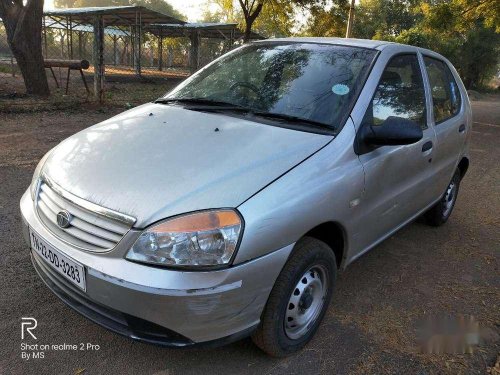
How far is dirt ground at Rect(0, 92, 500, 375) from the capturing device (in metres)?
2.44

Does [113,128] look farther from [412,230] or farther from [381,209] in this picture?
[412,230]

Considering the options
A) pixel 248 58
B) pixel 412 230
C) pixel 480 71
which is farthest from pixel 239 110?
pixel 480 71

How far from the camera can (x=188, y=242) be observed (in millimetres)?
1973

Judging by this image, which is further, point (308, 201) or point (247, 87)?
point (247, 87)

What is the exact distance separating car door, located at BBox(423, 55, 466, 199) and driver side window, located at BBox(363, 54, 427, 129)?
8.5 inches

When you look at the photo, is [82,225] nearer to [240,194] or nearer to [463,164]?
[240,194]

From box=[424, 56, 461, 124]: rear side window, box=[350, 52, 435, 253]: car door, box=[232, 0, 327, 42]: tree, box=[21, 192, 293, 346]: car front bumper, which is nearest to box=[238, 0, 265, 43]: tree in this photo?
box=[232, 0, 327, 42]: tree

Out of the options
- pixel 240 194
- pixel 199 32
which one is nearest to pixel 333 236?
pixel 240 194

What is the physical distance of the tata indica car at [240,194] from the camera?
1.98m

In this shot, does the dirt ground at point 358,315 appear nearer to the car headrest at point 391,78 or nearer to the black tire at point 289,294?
the black tire at point 289,294

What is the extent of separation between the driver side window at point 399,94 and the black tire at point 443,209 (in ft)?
4.21

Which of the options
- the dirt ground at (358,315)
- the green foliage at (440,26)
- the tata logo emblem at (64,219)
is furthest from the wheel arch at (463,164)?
the green foliage at (440,26)

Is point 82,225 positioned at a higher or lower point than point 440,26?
lower

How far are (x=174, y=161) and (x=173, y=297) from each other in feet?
2.42
